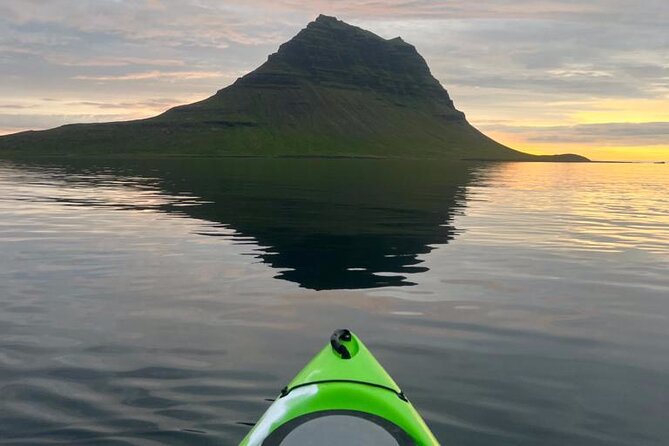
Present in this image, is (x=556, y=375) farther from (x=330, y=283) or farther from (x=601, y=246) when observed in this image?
(x=601, y=246)

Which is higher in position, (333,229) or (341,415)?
(341,415)

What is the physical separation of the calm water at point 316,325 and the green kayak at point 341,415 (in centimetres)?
175

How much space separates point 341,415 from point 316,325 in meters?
6.91

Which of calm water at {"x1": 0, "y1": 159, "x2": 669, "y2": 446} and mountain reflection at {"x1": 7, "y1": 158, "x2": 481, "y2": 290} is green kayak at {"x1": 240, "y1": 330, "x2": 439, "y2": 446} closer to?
calm water at {"x1": 0, "y1": 159, "x2": 669, "y2": 446}

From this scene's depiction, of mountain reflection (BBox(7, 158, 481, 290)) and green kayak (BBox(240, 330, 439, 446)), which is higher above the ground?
green kayak (BBox(240, 330, 439, 446))

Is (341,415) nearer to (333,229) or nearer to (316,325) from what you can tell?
(316,325)

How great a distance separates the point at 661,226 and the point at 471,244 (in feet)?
46.2

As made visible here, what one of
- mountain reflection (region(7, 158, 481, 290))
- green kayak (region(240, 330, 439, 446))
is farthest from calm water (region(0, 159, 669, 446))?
green kayak (region(240, 330, 439, 446))

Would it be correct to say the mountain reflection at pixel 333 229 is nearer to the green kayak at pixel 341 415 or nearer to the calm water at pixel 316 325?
the calm water at pixel 316 325

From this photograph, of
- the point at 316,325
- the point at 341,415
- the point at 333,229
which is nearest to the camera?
the point at 341,415

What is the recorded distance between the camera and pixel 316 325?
1321cm

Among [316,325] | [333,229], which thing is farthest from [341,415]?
[333,229]

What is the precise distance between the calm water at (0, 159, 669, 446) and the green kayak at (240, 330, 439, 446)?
1749 mm

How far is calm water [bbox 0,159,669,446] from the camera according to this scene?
341 inches
